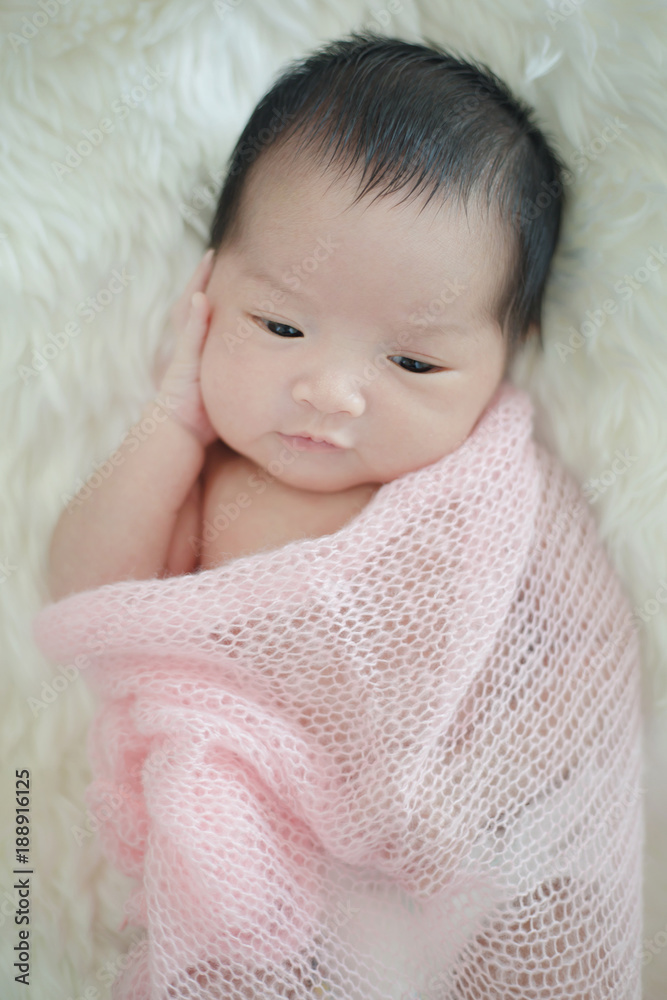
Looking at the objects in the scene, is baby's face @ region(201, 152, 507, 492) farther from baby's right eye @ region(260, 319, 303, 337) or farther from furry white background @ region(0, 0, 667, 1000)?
furry white background @ region(0, 0, 667, 1000)

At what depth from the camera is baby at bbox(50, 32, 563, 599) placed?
3.30ft

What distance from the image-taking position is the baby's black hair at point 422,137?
100 cm

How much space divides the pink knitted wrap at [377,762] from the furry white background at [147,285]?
0.14 m

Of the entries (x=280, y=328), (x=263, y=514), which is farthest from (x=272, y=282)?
(x=263, y=514)

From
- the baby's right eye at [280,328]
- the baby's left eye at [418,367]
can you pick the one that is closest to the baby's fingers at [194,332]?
the baby's right eye at [280,328]

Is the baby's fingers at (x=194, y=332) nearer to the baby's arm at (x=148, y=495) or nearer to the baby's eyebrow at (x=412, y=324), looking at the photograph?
the baby's arm at (x=148, y=495)

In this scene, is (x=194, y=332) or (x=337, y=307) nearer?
(x=337, y=307)

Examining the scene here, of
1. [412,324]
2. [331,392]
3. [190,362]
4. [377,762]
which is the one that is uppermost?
[412,324]

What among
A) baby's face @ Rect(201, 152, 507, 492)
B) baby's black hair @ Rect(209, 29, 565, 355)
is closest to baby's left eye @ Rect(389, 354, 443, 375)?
baby's face @ Rect(201, 152, 507, 492)

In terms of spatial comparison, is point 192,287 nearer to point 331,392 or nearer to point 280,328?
point 280,328

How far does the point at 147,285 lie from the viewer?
1.21 m

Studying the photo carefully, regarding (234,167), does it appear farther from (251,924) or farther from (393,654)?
(251,924)

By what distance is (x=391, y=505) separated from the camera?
1065mm

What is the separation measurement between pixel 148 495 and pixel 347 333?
0.35 m
